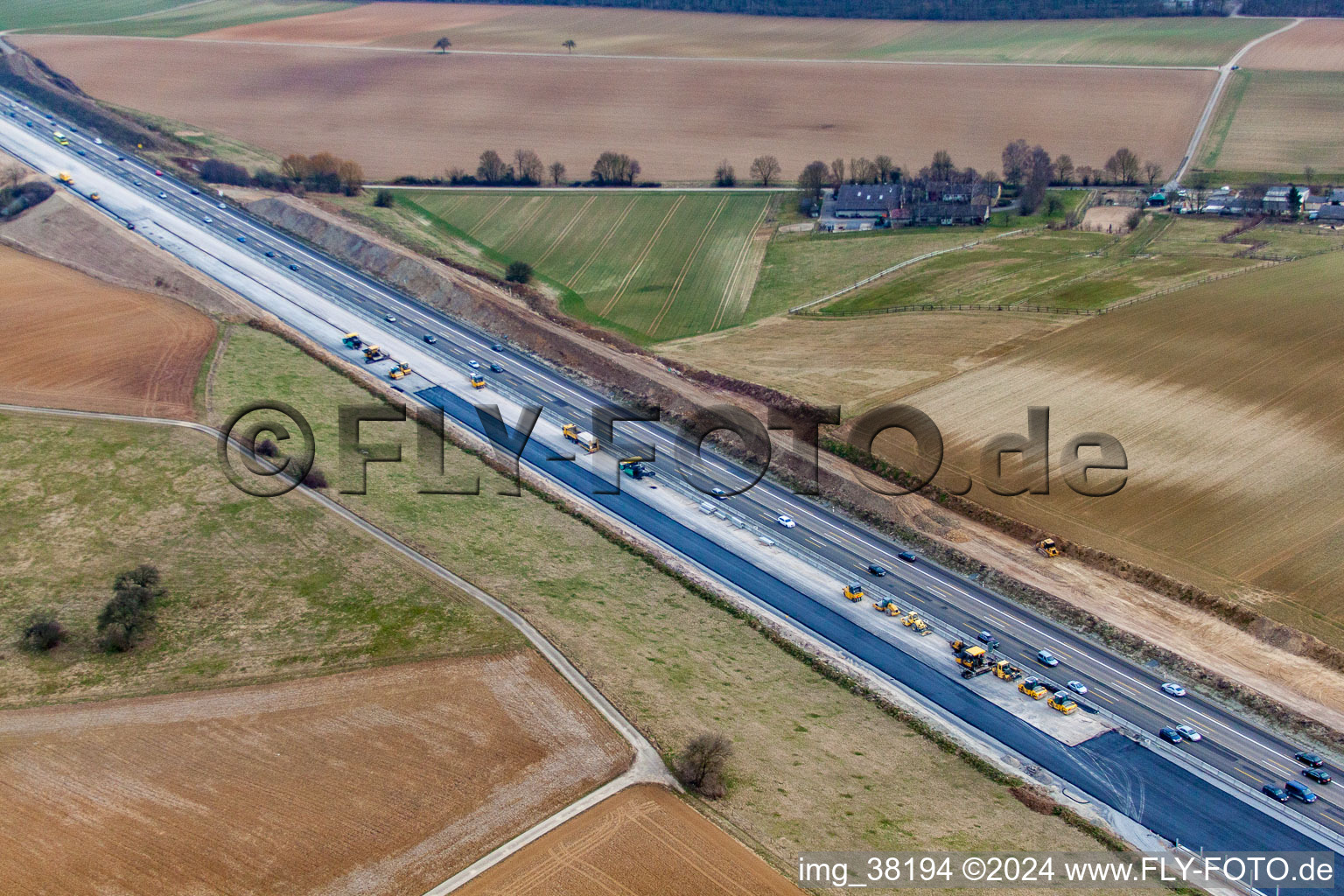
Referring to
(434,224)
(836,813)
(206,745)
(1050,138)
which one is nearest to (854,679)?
(836,813)

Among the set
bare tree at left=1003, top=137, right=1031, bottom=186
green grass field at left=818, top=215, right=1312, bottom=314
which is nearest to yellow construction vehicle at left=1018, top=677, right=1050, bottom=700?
green grass field at left=818, top=215, right=1312, bottom=314

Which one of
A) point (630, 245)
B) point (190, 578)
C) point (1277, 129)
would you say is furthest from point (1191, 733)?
point (1277, 129)

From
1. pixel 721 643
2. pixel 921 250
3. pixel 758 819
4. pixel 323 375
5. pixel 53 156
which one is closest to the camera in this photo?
pixel 758 819

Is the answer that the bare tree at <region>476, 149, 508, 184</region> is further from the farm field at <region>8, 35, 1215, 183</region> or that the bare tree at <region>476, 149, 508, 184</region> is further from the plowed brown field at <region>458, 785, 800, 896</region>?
the plowed brown field at <region>458, 785, 800, 896</region>

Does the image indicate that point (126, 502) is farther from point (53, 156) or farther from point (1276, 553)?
point (53, 156)

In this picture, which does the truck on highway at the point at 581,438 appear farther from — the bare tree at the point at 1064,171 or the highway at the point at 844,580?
the bare tree at the point at 1064,171

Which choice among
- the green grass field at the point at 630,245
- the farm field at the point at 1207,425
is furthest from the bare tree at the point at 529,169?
the farm field at the point at 1207,425
